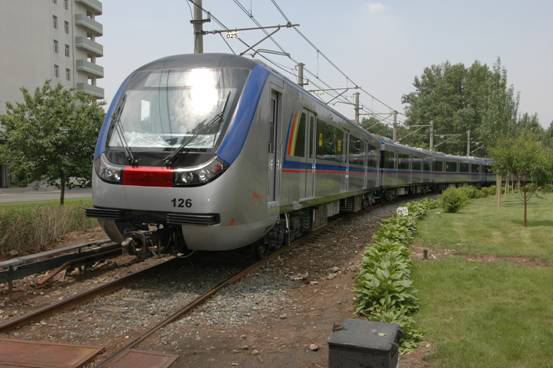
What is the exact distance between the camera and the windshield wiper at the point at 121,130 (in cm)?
668

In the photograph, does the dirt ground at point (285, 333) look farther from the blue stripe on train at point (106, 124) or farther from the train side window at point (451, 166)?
the train side window at point (451, 166)

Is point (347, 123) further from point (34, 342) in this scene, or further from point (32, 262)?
point (34, 342)

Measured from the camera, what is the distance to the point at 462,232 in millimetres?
12547

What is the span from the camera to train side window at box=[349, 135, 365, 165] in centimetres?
1446

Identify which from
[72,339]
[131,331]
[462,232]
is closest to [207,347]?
[131,331]

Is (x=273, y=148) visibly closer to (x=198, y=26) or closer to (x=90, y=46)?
(x=198, y=26)

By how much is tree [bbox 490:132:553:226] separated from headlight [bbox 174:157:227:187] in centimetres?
1031

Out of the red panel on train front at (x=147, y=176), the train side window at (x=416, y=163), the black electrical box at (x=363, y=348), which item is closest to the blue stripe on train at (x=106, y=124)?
the red panel on train front at (x=147, y=176)

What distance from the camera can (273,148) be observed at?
778 centimetres

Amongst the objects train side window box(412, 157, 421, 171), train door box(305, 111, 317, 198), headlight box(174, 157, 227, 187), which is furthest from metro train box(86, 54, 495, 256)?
train side window box(412, 157, 421, 171)

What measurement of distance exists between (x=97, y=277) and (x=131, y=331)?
2.51m

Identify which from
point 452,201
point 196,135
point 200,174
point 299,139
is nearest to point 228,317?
point 200,174

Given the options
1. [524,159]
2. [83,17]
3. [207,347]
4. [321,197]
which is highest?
[83,17]

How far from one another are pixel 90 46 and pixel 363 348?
2332 inches
